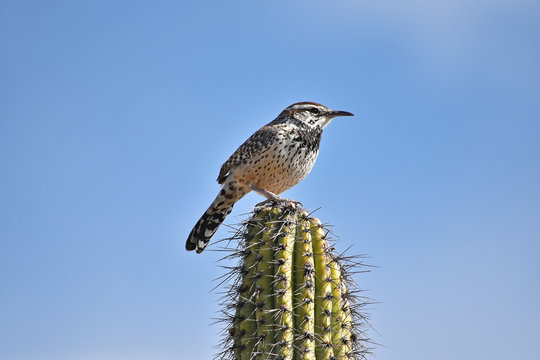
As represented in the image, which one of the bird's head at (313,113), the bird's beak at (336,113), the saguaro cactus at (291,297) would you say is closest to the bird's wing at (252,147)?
the bird's head at (313,113)

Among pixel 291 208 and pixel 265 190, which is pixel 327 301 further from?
pixel 265 190

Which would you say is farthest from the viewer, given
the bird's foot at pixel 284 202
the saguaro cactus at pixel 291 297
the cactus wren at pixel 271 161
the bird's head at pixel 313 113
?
the bird's head at pixel 313 113

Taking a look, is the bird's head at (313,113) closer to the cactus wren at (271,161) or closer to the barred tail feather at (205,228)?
the cactus wren at (271,161)

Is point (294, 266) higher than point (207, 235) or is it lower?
lower

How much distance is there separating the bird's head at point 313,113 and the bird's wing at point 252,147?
27 centimetres

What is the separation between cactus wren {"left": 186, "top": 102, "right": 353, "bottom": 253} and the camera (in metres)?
5.07

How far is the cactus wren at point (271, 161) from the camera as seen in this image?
16.6 ft

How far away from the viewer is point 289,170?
16.7 feet

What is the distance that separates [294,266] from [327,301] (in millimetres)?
289

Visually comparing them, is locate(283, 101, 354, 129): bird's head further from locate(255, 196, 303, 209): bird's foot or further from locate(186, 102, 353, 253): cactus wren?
locate(255, 196, 303, 209): bird's foot

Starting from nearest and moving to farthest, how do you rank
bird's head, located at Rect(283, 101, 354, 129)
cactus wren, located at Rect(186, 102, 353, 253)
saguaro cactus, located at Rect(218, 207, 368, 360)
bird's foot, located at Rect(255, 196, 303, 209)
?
saguaro cactus, located at Rect(218, 207, 368, 360) → bird's foot, located at Rect(255, 196, 303, 209) → cactus wren, located at Rect(186, 102, 353, 253) → bird's head, located at Rect(283, 101, 354, 129)

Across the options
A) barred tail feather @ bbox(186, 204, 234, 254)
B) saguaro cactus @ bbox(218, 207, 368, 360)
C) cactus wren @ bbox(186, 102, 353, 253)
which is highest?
cactus wren @ bbox(186, 102, 353, 253)

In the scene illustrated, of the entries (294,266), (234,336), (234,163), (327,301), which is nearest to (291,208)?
(294,266)

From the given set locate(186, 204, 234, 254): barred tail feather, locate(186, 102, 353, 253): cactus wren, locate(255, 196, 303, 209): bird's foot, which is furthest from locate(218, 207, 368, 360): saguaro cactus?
locate(186, 204, 234, 254): barred tail feather
